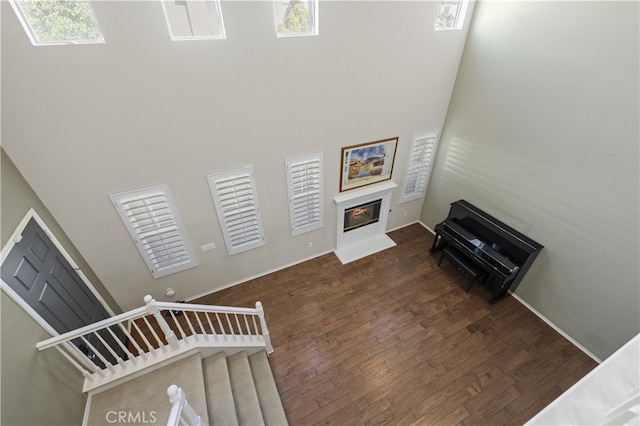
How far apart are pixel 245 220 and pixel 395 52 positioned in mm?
3443

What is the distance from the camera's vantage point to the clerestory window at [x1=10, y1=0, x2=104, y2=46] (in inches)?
90.5

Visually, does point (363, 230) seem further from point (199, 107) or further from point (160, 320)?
point (160, 320)

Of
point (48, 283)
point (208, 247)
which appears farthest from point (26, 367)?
point (208, 247)

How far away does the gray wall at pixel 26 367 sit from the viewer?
6.79ft

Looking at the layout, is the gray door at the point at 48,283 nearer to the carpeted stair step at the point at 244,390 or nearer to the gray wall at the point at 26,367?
the gray wall at the point at 26,367

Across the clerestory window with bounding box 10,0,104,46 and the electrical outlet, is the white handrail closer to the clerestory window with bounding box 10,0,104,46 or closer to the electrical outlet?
the electrical outlet

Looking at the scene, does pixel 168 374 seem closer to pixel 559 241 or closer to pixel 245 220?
pixel 245 220

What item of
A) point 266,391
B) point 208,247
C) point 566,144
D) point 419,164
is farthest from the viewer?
point 419,164

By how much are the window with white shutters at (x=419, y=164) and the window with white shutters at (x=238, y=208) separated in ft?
10.3

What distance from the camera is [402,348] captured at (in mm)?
3969

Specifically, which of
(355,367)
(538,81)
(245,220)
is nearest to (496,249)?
(538,81)

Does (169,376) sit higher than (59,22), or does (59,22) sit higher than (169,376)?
(59,22)

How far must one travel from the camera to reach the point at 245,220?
4270mm

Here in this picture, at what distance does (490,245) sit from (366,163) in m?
2.58
